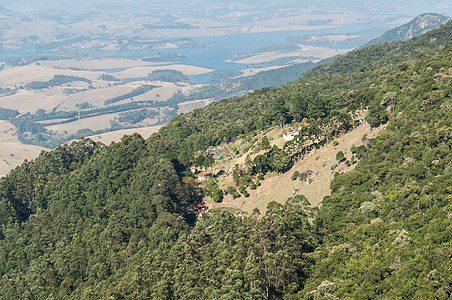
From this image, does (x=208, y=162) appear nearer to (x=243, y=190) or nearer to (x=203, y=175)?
(x=203, y=175)

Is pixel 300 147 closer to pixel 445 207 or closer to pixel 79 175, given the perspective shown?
pixel 445 207

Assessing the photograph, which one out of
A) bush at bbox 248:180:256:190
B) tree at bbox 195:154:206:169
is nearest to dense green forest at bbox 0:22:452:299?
tree at bbox 195:154:206:169

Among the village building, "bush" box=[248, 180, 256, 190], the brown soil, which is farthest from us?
the village building

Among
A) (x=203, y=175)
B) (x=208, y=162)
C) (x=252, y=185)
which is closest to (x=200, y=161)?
(x=208, y=162)

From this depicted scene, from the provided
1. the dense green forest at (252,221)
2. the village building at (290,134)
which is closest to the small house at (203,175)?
the dense green forest at (252,221)

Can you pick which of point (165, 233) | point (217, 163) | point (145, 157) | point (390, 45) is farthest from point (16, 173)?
point (390, 45)

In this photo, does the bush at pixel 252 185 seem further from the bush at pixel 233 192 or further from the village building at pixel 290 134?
the village building at pixel 290 134

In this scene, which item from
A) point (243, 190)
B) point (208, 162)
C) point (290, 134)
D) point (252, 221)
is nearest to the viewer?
point (252, 221)

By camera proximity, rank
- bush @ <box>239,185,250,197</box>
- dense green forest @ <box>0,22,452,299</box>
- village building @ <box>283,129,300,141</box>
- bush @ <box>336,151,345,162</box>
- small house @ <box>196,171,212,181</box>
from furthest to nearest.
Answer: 1. small house @ <box>196,171,212,181</box>
2. village building @ <box>283,129,300,141</box>
3. bush @ <box>239,185,250,197</box>
4. bush @ <box>336,151,345,162</box>
5. dense green forest @ <box>0,22,452,299</box>

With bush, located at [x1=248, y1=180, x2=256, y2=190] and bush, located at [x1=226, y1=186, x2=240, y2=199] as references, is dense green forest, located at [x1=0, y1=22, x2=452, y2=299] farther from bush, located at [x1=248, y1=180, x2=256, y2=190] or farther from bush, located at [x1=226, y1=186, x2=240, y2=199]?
bush, located at [x1=226, y1=186, x2=240, y2=199]
